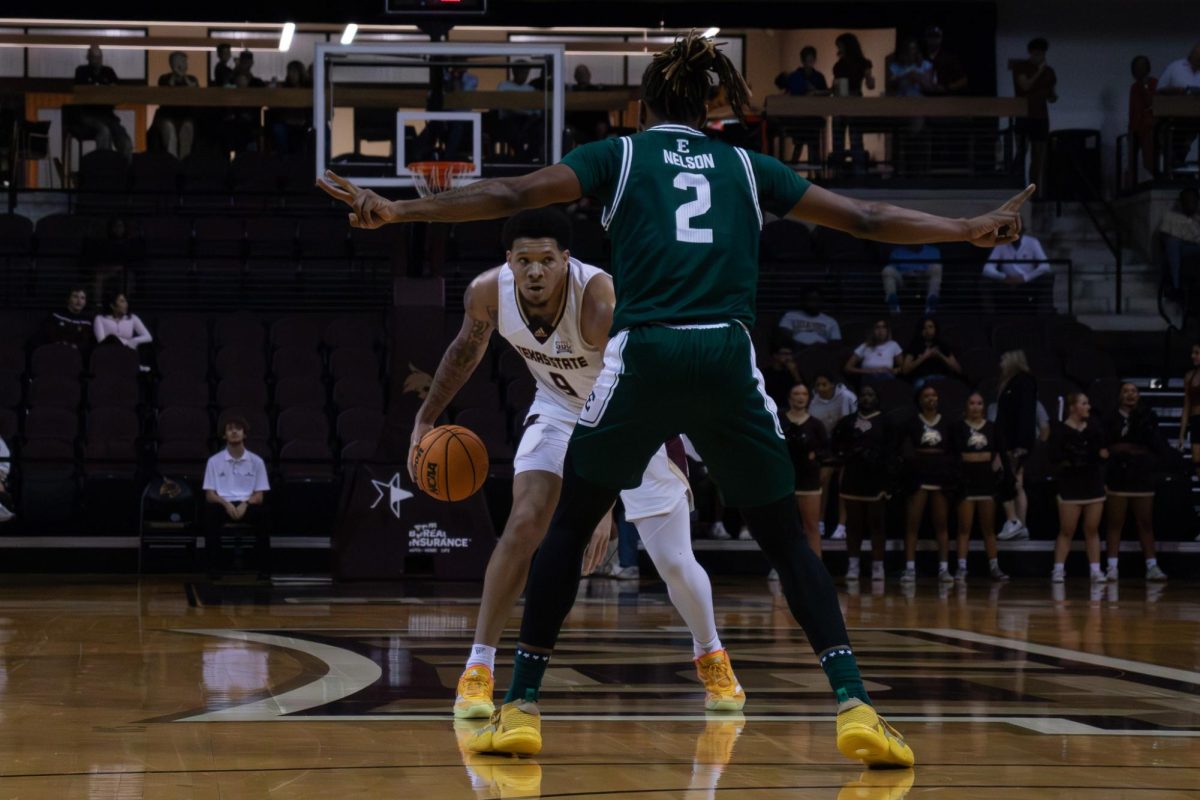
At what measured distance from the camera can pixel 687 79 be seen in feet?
14.5

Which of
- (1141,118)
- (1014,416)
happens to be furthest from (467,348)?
(1141,118)

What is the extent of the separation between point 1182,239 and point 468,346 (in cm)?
1445

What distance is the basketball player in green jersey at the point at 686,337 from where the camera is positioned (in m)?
4.22

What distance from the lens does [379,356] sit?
16000mm

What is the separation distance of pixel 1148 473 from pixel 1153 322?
4741mm

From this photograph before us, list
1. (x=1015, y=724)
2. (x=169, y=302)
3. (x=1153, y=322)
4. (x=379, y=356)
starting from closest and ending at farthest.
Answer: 1. (x=1015, y=724)
2. (x=379, y=356)
3. (x=169, y=302)
4. (x=1153, y=322)

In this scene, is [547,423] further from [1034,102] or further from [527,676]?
[1034,102]

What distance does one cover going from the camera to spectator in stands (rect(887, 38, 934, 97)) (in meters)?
19.6

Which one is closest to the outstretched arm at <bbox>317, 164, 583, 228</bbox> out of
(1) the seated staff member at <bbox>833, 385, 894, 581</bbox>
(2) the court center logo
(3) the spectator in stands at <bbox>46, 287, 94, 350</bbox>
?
(2) the court center logo

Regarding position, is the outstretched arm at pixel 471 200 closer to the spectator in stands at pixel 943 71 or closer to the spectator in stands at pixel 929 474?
Result: the spectator in stands at pixel 929 474

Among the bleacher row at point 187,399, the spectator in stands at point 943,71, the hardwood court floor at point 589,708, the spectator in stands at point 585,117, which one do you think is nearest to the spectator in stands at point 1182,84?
the spectator in stands at point 943,71

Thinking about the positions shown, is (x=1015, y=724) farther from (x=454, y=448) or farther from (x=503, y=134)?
(x=503, y=134)

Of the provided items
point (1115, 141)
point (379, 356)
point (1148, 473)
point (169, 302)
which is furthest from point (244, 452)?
point (1115, 141)

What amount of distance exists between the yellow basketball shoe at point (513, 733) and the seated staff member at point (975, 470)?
1056 centimetres
